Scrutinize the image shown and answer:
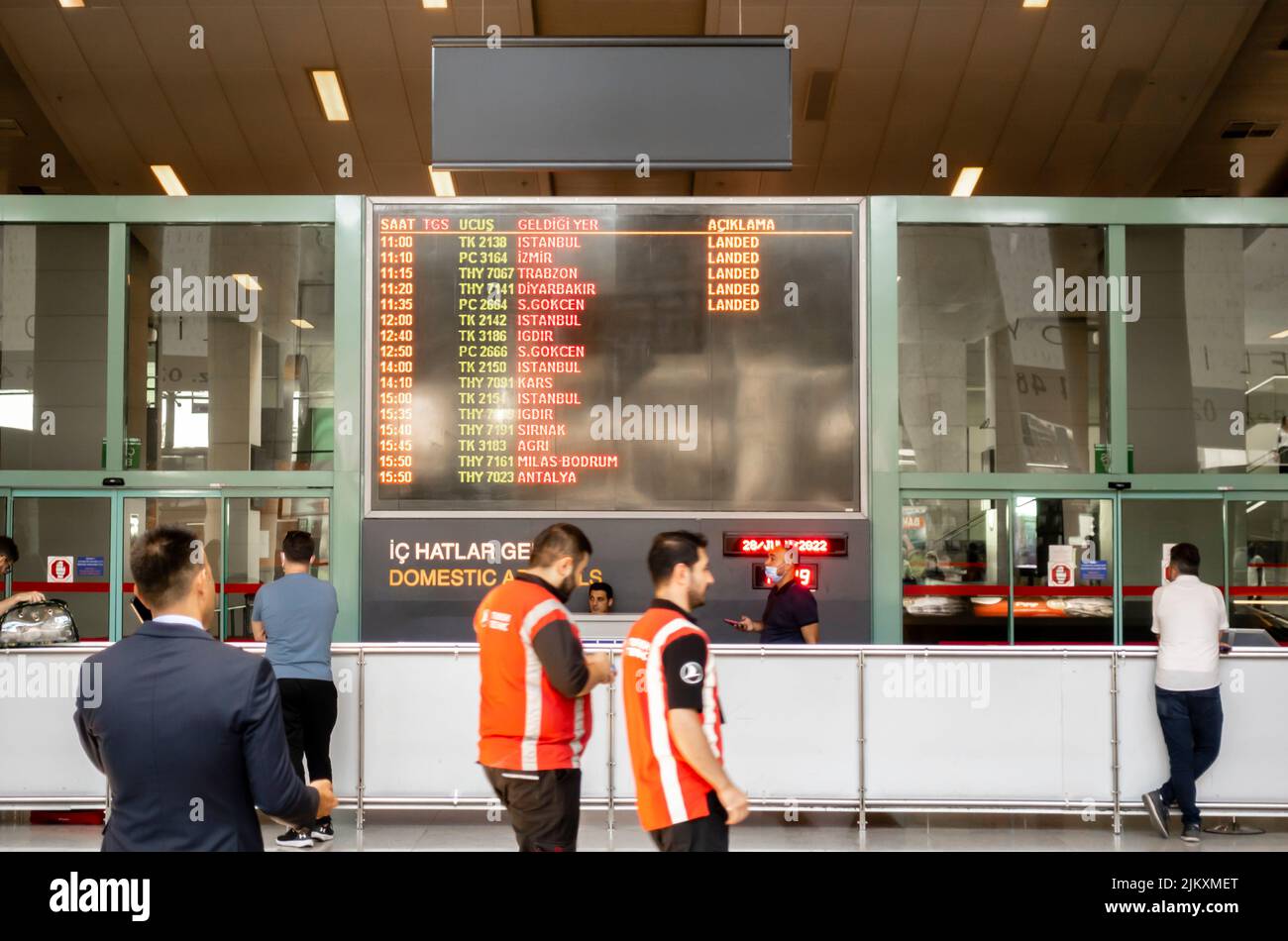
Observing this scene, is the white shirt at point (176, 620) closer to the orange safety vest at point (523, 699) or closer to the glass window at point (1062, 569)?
the orange safety vest at point (523, 699)

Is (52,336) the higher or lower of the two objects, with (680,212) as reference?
lower

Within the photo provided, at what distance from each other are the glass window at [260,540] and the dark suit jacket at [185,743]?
234 inches

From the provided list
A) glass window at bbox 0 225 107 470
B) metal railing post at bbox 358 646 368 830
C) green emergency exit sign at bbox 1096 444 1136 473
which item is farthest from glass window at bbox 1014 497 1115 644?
glass window at bbox 0 225 107 470

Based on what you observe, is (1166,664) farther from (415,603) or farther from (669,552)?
(415,603)

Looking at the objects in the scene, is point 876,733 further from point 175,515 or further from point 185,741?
→ point 175,515

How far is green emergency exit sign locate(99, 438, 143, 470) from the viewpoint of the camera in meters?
8.73

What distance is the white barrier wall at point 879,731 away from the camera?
6.92m

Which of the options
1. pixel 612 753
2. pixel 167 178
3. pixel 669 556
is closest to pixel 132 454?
pixel 612 753

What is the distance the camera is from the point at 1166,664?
267 inches

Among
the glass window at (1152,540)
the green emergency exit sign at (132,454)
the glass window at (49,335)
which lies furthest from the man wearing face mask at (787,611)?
the glass window at (49,335)

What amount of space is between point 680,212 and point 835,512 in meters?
2.59

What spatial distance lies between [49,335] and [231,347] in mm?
1683
